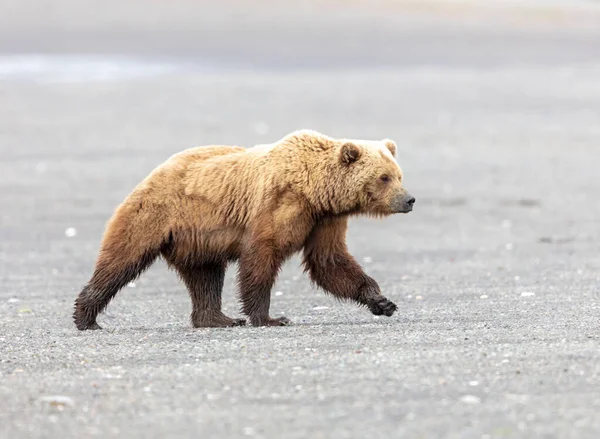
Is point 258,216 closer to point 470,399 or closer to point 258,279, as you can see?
point 258,279

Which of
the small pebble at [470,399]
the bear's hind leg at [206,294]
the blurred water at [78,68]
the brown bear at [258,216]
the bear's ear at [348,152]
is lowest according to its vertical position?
the bear's hind leg at [206,294]

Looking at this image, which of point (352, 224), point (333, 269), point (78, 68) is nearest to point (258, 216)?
point (333, 269)

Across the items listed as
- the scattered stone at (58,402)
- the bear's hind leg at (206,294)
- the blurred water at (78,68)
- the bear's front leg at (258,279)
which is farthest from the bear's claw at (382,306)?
the blurred water at (78,68)

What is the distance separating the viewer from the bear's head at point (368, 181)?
8398 mm

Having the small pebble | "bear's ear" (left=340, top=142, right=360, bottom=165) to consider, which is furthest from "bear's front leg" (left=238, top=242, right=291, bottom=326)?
the small pebble

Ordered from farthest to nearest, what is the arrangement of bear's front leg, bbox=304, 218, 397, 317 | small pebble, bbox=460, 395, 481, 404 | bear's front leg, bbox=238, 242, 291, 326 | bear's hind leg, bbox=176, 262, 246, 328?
bear's hind leg, bbox=176, 262, 246, 328
bear's front leg, bbox=304, 218, 397, 317
bear's front leg, bbox=238, 242, 291, 326
small pebble, bbox=460, 395, 481, 404

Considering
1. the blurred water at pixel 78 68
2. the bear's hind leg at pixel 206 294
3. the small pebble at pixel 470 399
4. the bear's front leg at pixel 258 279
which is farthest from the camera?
the blurred water at pixel 78 68

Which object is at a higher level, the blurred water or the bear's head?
the blurred water

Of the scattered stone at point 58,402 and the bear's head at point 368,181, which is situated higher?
the bear's head at point 368,181

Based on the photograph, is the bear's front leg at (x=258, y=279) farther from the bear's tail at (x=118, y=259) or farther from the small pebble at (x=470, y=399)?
the small pebble at (x=470, y=399)

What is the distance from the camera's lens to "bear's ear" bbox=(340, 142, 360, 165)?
8.39 m

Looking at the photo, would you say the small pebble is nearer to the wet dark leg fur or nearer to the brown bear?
the brown bear

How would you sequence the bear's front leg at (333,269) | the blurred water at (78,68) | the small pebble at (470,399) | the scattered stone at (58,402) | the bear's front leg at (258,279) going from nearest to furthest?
the small pebble at (470,399) → the scattered stone at (58,402) → the bear's front leg at (258,279) → the bear's front leg at (333,269) → the blurred water at (78,68)

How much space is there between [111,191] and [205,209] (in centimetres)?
643
